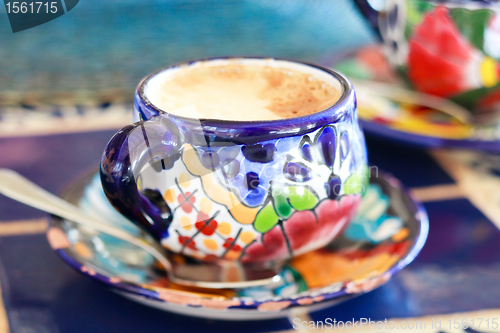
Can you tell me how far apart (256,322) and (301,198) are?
0.33 ft

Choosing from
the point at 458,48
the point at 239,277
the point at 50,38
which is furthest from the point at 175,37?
the point at 239,277

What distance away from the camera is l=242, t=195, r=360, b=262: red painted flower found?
0.36 meters

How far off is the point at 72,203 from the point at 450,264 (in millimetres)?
364

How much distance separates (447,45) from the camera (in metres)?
0.61

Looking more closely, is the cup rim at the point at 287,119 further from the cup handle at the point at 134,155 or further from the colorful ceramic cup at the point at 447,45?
the colorful ceramic cup at the point at 447,45

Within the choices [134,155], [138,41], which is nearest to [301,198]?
[134,155]

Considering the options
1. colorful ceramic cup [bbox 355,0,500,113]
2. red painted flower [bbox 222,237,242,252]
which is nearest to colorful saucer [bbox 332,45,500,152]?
colorful ceramic cup [bbox 355,0,500,113]

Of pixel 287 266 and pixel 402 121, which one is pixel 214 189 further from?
pixel 402 121

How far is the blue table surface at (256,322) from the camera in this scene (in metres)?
0.35

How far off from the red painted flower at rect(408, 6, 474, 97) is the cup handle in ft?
1.43

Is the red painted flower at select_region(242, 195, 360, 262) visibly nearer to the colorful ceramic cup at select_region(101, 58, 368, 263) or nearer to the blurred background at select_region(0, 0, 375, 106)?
the colorful ceramic cup at select_region(101, 58, 368, 263)

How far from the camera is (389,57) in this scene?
69cm

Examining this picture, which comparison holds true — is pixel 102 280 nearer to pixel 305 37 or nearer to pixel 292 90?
pixel 292 90

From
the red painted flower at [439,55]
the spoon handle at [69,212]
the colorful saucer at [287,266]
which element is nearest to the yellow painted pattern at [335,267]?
the colorful saucer at [287,266]
